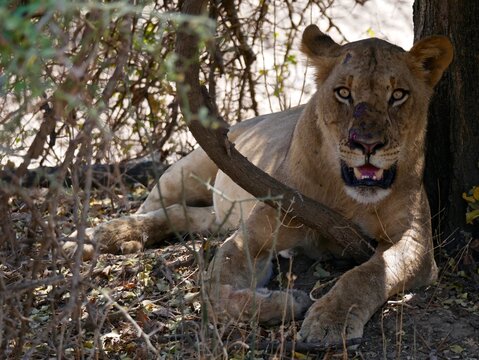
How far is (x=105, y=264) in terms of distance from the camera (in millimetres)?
4969

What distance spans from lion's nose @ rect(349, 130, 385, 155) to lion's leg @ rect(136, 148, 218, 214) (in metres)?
2.06

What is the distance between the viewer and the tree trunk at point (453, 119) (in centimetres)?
466

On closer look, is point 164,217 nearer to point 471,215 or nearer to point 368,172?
point 368,172

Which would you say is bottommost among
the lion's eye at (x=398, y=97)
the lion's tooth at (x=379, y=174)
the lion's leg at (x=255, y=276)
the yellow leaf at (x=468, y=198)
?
→ the lion's leg at (x=255, y=276)

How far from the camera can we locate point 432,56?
14.6 ft

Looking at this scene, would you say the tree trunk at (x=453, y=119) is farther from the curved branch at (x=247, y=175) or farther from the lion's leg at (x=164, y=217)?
the lion's leg at (x=164, y=217)

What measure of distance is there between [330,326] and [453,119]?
4.86 feet

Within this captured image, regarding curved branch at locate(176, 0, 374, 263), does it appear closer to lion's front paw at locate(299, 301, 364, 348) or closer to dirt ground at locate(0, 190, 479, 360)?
dirt ground at locate(0, 190, 479, 360)

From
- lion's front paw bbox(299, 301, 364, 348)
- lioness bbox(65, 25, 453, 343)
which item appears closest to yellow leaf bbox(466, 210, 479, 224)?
lioness bbox(65, 25, 453, 343)

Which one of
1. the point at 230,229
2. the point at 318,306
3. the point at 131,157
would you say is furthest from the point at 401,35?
the point at 318,306

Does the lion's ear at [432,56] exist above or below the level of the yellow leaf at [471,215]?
above

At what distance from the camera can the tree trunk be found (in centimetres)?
466

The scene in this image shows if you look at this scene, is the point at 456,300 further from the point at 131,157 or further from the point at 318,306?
the point at 131,157

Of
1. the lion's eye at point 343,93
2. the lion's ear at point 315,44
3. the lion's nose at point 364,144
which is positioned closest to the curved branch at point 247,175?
the lion's nose at point 364,144
